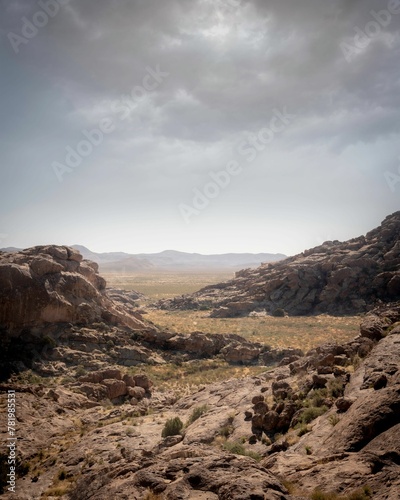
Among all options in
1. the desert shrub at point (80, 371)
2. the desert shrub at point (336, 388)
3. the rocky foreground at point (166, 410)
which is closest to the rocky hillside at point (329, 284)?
the rocky foreground at point (166, 410)

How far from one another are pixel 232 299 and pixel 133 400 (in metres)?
50.2

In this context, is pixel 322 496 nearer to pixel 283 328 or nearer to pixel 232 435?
pixel 232 435

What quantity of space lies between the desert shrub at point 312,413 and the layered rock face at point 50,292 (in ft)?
77.1

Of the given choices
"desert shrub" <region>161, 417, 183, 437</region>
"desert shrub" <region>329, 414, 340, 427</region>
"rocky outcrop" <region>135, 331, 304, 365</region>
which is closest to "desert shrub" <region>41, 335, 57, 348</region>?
"rocky outcrop" <region>135, 331, 304, 365</region>

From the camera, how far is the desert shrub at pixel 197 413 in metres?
14.6

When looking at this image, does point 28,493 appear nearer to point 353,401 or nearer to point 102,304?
point 353,401

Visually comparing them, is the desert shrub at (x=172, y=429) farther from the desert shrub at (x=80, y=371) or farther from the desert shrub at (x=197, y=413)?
the desert shrub at (x=80, y=371)

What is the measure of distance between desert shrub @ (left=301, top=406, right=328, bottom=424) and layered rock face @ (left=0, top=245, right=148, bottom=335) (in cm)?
2351

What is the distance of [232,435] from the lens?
1162 cm

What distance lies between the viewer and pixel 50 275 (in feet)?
93.2

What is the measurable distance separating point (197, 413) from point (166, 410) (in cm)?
354

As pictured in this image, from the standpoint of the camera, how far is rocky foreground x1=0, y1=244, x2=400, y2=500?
20.8ft

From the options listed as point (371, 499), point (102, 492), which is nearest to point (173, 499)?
point (102, 492)

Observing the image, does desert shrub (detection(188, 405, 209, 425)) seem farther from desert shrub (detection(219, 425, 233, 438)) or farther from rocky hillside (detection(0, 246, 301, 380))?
rocky hillside (detection(0, 246, 301, 380))
